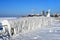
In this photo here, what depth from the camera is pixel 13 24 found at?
20.9ft

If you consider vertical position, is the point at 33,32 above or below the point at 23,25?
below

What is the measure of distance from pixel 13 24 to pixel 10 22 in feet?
0.48

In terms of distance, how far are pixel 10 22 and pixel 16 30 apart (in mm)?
437

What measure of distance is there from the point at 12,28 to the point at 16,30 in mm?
239

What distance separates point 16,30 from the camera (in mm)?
6137

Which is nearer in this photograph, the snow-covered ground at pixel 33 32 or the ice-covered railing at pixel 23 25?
the snow-covered ground at pixel 33 32

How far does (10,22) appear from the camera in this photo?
20.7 feet

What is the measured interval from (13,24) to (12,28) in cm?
18

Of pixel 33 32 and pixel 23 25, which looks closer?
pixel 33 32

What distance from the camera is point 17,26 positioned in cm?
650

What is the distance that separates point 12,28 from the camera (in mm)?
6289

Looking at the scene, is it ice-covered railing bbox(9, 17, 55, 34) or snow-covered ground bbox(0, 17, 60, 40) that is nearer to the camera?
snow-covered ground bbox(0, 17, 60, 40)

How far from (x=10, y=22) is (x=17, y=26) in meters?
0.36
